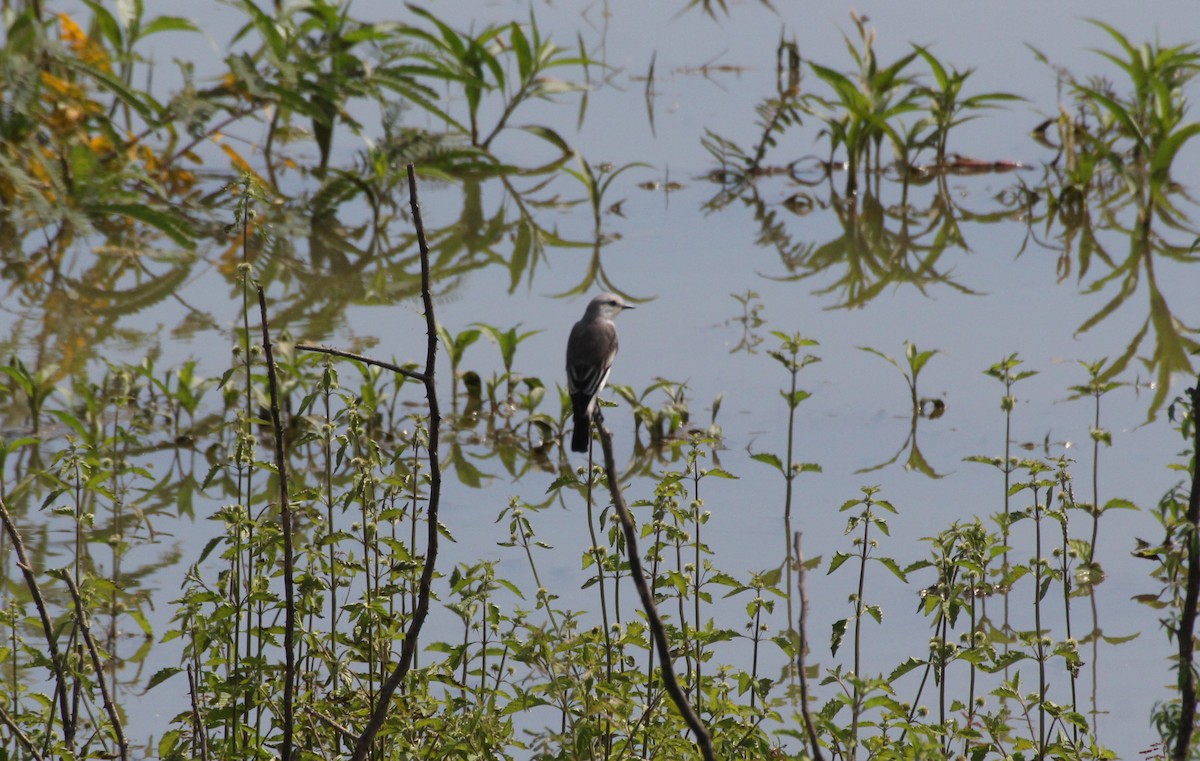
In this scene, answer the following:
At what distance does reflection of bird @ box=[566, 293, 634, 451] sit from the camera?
18.1ft

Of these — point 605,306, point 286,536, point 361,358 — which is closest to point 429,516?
point 286,536

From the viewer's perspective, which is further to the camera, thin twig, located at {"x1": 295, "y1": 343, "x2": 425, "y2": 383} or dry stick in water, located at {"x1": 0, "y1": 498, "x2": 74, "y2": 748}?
dry stick in water, located at {"x1": 0, "y1": 498, "x2": 74, "y2": 748}

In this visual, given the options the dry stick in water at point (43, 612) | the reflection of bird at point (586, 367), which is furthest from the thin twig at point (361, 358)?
the reflection of bird at point (586, 367)

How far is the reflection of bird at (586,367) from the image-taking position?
552cm

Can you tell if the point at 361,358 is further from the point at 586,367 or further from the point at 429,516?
the point at 586,367

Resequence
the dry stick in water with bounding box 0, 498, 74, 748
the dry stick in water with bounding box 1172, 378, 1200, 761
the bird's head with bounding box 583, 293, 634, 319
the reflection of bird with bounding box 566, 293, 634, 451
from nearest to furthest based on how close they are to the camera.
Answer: the dry stick in water with bounding box 1172, 378, 1200, 761, the dry stick in water with bounding box 0, 498, 74, 748, the reflection of bird with bounding box 566, 293, 634, 451, the bird's head with bounding box 583, 293, 634, 319

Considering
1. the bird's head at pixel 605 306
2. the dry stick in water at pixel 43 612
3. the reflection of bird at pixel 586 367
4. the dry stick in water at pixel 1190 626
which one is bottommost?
the dry stick in water at pixel 1190 626

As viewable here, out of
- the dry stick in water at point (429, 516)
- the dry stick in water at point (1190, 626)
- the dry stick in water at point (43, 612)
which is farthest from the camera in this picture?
the dry stick in water at point (43, 612)

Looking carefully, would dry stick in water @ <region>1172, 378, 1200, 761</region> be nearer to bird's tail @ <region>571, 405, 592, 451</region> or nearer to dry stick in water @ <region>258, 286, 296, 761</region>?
dry stick in water @ <region>258, 286, 296, 761</region>

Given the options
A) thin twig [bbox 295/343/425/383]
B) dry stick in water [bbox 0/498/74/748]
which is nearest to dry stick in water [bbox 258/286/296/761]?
thin twig [bbox 295/343/425/383]

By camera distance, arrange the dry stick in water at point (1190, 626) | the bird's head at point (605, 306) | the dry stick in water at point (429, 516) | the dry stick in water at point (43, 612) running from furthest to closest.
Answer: the bird's head at point (605, 306), the dry stick in water at point (43, 612), the dry stick in water at point (429, 516), the dry stick in water at point (1190, 626)

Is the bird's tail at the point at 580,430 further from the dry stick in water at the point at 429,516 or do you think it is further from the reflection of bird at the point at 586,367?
the dry stick in water at the point at 429,516

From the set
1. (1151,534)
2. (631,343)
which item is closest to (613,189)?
(631,343)

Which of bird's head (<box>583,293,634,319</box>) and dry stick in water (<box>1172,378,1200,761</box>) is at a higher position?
bird's head (<box>583,293,634,319</box>)
